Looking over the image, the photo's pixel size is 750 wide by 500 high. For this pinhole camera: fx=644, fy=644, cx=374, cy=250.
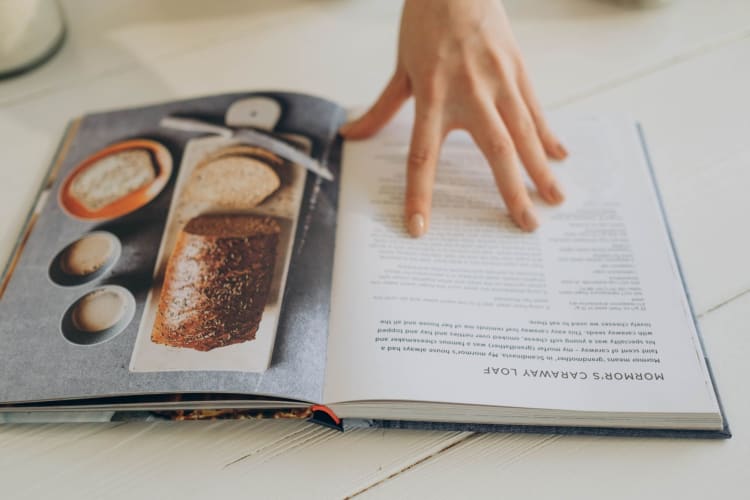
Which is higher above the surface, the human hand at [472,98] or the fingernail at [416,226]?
the human hand at [472,98]

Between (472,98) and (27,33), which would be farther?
(27,33)

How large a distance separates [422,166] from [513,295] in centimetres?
14

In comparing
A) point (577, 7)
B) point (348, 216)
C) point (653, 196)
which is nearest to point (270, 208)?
point (348, 216)

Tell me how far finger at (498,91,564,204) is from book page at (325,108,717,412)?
0.01 m

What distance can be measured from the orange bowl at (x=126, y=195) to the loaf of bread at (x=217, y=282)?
58 millimetres

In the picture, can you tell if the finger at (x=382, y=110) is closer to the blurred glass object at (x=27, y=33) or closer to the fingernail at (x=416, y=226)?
the fingernail at (x=416, y=226)

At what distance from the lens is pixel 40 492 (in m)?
0.41

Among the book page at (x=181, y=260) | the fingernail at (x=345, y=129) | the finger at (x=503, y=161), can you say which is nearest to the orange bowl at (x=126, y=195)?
the book page at (x=181, y=260)

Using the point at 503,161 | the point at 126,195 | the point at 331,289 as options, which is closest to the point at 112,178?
the point at 126,195

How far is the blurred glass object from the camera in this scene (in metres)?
0.64

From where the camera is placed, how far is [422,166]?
1.78ft

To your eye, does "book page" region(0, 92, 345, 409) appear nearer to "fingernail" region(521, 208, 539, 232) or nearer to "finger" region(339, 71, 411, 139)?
"finger" region(339, 71, 411, 139)

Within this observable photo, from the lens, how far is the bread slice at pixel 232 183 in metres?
0.53

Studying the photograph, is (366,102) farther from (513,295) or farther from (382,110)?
(513,295)
